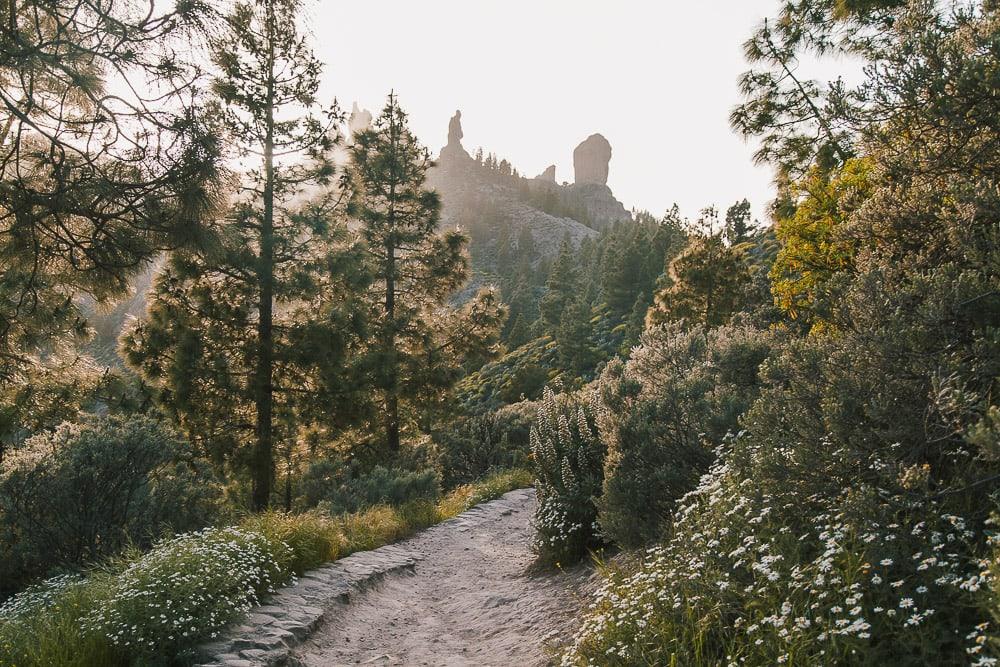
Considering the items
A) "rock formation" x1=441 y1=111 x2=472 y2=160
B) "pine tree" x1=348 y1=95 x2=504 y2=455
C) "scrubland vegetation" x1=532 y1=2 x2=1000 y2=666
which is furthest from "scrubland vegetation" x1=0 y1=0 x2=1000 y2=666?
"rock formation" x1=441 y1=111 x2=472 y2=160

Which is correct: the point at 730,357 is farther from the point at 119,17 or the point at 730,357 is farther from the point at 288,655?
the point at 119,17

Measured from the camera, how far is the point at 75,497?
6.52m

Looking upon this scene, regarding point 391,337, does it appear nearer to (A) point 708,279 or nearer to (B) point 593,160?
(A) point 708,279

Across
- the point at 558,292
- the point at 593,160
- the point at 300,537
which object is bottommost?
the point at 300,537

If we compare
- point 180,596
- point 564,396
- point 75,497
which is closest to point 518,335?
point 564,396

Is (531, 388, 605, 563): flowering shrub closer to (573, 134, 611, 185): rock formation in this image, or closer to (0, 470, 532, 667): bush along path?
(0, 470, 532, 667): bush along path

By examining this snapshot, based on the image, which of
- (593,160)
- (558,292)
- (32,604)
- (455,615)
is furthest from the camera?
(593,160)

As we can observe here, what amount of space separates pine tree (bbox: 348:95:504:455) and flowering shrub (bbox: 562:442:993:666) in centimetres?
1424

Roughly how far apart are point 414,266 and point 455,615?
46.9 ft

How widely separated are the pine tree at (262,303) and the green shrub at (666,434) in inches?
309

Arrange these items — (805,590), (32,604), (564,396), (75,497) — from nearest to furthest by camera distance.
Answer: (805,590) → (32,604) → (75,497) → (564,396)

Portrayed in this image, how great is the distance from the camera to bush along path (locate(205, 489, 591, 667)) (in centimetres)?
445

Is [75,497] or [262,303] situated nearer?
[75,497]

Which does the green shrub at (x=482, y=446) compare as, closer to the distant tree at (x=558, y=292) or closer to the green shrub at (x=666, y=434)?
the green shrub at (x=666, y=434)
